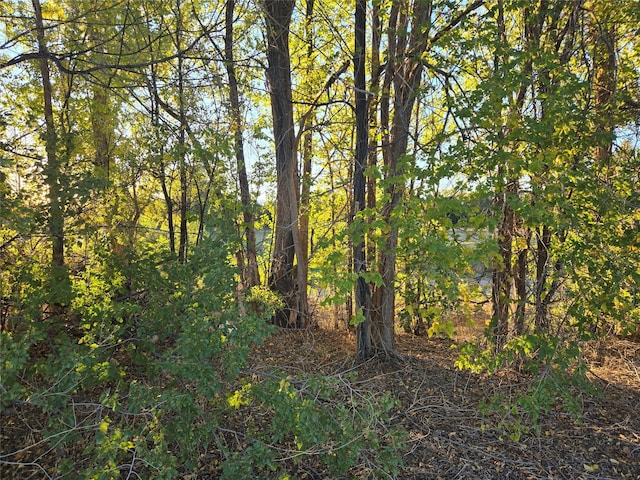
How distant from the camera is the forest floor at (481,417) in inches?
102

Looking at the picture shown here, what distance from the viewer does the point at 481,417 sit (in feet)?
10.3

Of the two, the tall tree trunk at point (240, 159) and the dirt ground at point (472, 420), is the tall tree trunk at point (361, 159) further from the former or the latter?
the tall tree trunk at point (240, 159)

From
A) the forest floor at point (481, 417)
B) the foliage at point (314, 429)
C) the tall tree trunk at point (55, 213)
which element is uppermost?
the tall tree trunk at point (55, 213)

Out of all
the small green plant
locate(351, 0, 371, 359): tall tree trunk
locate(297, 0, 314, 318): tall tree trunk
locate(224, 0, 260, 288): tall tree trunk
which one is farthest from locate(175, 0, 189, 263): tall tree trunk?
the small green plant

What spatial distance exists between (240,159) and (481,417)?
3.06m

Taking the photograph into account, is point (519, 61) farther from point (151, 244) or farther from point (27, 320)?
point (27, 320)

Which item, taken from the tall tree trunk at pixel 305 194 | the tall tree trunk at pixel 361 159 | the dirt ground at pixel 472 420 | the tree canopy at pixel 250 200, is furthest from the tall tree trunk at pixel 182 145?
the tall tree trunk at pixel 361 159

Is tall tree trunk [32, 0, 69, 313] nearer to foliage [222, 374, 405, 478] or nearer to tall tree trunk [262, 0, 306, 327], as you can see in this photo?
foliage [222, 374, 405, 478]

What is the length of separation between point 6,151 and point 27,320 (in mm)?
1039

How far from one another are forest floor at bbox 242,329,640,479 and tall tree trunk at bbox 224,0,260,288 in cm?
88

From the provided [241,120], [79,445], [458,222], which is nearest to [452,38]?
[458,222]

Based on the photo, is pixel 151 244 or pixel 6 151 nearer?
pixel 6 151

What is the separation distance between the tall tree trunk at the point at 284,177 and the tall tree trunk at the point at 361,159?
728mm

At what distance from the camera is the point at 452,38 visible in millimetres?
2848
